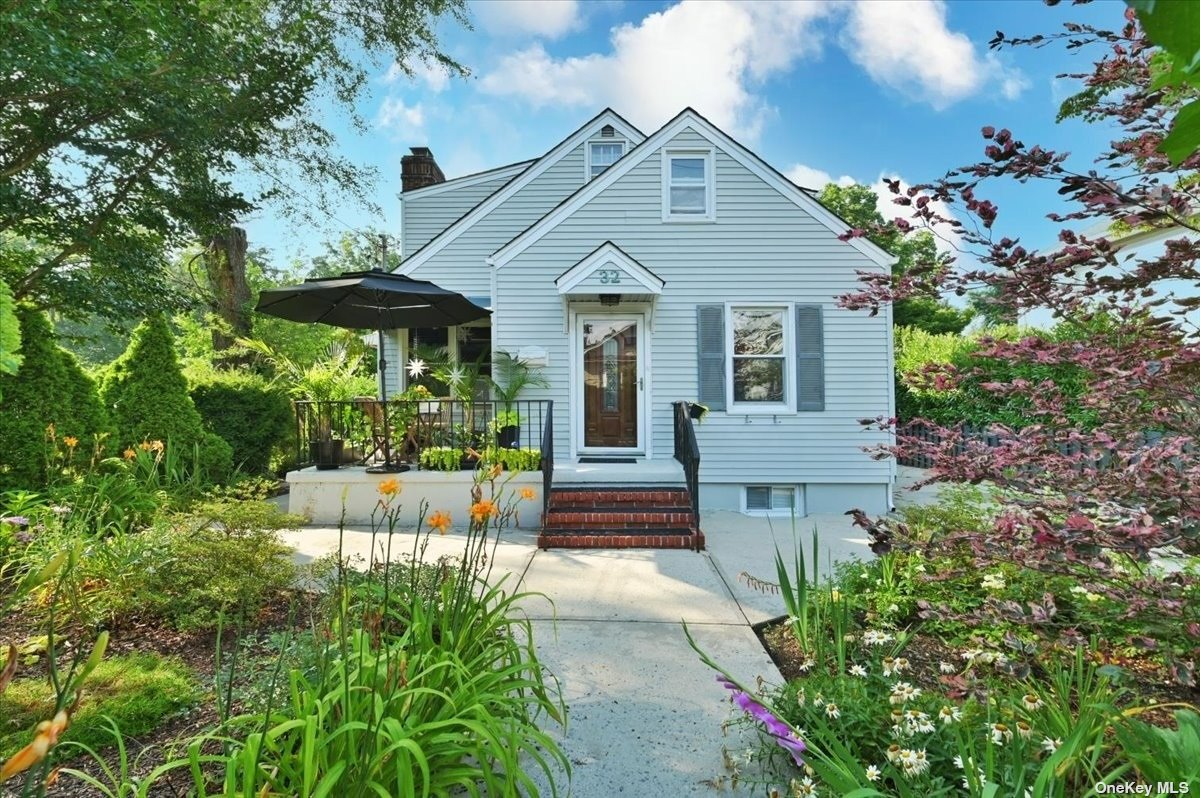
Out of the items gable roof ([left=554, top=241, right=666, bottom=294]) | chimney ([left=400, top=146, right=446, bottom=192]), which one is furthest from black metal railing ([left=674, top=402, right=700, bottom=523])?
chimney ([left=400, top=146, right=446, bottom=192])

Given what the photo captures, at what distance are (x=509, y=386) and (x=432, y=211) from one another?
5182 millimetres

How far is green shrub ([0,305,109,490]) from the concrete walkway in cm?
226

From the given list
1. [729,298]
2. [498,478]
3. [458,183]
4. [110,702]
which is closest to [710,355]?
[729,298]

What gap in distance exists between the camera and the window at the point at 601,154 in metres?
9.84

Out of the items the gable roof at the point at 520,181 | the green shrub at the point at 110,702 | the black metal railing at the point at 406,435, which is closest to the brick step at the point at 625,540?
the black metal railing at the point at 406,435

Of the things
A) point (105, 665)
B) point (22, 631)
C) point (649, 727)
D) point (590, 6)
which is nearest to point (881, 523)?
point (649, 727)

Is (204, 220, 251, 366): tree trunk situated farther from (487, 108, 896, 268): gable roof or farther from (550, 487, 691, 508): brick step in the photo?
(550, 487, 691, 508): brick step

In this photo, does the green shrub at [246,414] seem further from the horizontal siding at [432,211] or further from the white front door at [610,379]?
the white front door at [610,379]

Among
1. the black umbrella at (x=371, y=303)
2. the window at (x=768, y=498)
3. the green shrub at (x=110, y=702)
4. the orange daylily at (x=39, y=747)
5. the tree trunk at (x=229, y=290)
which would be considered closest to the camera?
the orange daylily at (x=39, y=747)

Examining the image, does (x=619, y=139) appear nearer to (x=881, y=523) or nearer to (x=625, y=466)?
(x=625, y=466)

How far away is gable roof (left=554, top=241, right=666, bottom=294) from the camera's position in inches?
296

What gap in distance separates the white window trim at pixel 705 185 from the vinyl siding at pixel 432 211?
4.07 metres

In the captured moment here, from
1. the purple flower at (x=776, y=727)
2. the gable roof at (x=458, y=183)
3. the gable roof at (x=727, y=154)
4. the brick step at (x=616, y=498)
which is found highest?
the gable roof at (x=458, y=183)

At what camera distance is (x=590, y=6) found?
9289 mm
